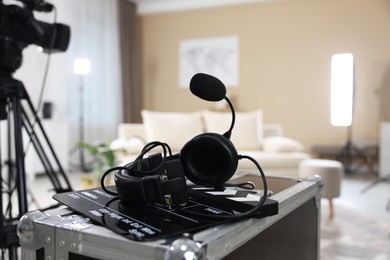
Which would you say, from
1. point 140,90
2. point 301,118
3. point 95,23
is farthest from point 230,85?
point 95,23

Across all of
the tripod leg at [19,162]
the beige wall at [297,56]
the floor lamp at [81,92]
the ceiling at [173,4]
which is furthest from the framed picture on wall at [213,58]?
the tripod leg at [19,162]

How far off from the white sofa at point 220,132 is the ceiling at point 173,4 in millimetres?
2354

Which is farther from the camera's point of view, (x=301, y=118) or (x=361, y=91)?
(x=301, y=118)

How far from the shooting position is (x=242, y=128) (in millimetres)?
3488

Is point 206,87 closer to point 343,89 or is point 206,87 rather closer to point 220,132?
point 220,132

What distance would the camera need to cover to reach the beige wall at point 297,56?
4.54 metres

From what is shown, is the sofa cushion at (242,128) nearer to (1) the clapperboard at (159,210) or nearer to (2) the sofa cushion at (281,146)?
(2) the sofa cushion at (281,146)

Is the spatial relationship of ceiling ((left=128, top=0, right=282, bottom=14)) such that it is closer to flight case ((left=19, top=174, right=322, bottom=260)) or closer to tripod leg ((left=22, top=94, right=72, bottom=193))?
tripod leg ((left=22, top=94, right=72, bottom=193))

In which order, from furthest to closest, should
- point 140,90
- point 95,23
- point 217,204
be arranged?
point 140,90
point 95,23
point 217,204

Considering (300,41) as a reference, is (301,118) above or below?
below

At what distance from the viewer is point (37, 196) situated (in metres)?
2.97

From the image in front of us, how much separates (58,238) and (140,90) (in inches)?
205

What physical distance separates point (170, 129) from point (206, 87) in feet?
8.30

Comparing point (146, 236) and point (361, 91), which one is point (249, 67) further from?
point (146, 236)
